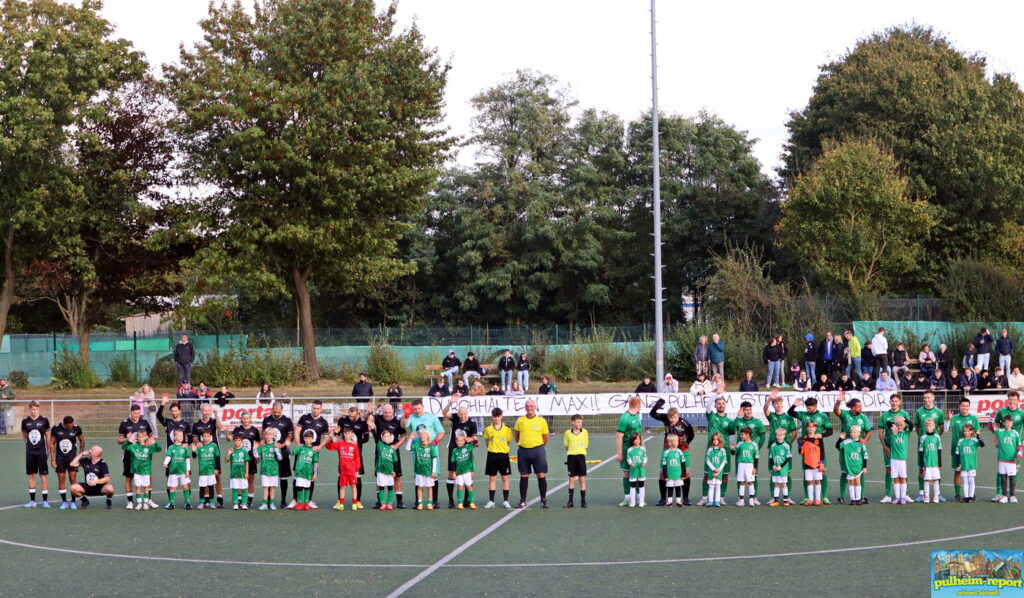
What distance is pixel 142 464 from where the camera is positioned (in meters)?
17.8

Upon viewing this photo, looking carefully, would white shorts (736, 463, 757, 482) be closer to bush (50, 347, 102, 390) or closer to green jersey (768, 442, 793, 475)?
green jersey (768, 442, 793, 475)

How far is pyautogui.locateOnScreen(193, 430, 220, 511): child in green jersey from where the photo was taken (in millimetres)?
17766

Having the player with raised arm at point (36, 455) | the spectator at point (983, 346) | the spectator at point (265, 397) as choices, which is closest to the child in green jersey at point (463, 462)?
the player with raised arm at point (36, 455)

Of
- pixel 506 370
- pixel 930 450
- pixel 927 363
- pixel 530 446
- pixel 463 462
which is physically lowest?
pixel 463 462

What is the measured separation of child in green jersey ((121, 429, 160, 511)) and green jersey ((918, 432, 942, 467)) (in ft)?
39.8

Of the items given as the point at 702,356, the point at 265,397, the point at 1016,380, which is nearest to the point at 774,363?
the point at 702,356

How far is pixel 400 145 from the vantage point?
3759 cm

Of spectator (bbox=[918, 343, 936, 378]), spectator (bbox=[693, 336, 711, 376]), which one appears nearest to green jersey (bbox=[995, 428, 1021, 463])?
spectator (bbox=[918, 343, 936, 378])

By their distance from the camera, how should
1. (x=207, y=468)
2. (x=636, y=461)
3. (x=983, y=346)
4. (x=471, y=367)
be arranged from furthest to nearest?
(x=471, y=367), (x=983, y=346), (x=207, y=468), (x=636, y=461)

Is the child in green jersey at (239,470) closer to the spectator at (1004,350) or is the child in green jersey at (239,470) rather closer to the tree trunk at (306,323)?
the tree trunk at (306,323)

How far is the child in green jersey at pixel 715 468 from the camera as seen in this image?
1708cm

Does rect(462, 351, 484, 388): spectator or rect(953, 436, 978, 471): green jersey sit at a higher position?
rect(462, 351, 484, 388): spectator

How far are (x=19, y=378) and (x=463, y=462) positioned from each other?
26269 mm

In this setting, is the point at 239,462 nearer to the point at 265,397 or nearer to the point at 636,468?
the point at 636,468
